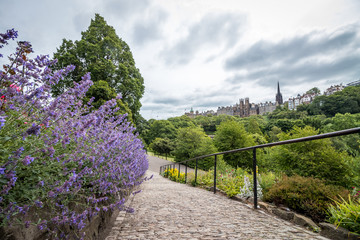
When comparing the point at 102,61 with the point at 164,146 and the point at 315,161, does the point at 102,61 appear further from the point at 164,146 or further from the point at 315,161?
the point at 164,146

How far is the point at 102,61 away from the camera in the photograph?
16297 mm

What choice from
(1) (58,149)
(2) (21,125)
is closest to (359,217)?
(1) (58,149)

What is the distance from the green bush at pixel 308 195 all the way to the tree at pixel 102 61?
14.7m

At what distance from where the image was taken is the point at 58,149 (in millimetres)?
1621

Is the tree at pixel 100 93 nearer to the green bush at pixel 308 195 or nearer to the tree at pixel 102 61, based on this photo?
the tree at pixel 102 61

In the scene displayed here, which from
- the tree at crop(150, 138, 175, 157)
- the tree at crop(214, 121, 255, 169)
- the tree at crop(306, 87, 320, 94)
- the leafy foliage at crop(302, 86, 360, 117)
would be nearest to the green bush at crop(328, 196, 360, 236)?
the tree at crop(214, 121, 255, 169)

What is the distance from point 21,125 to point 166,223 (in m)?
2.27

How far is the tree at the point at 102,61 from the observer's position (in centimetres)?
1557

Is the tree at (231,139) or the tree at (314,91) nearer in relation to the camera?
the tree at (231,139)

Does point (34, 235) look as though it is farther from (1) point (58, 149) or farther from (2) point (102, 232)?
(2) point (102, 232)

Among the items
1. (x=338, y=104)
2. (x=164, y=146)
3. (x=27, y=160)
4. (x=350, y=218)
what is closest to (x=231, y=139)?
(x=164, y=146)

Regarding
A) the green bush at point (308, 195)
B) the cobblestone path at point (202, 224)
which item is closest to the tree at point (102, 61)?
the cobblestone path at point (202, 224)

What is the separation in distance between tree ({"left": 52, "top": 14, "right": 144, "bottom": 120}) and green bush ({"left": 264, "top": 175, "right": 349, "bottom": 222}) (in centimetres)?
1474

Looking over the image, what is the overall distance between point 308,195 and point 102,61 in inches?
671
